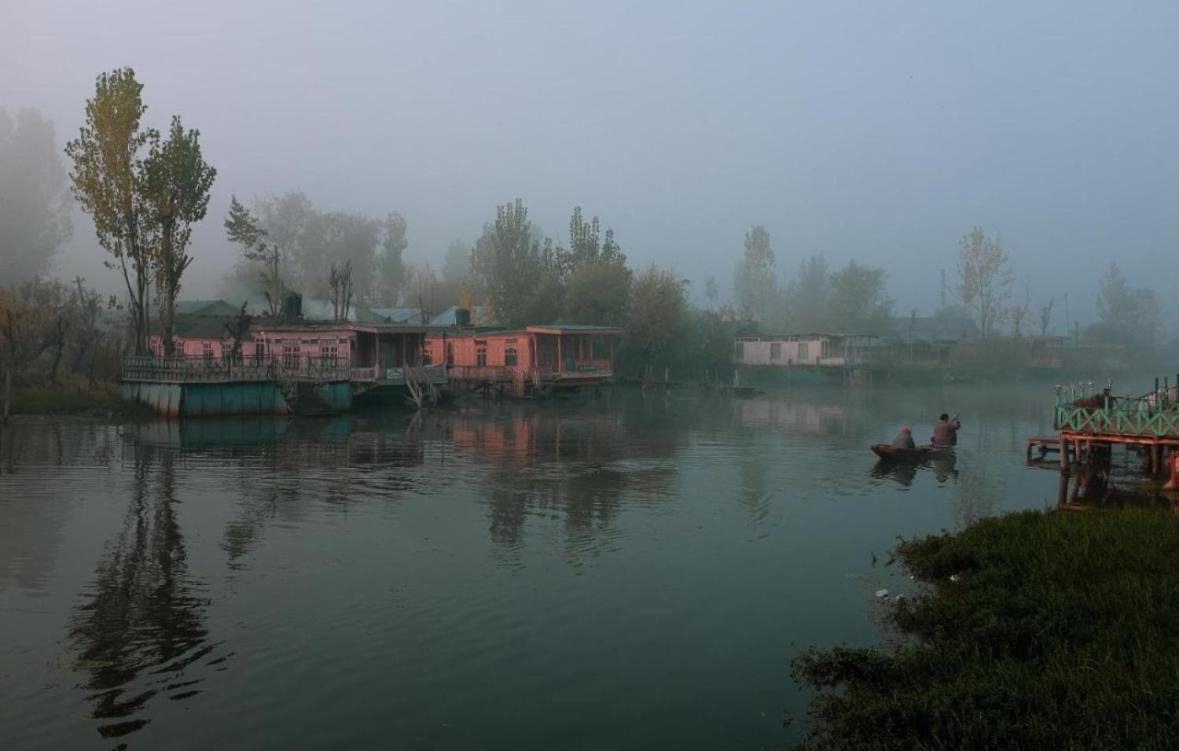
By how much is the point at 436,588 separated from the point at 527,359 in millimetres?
43663

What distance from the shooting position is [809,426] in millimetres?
44250

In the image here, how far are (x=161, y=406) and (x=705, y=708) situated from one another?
36786mm

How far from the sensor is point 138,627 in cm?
1195

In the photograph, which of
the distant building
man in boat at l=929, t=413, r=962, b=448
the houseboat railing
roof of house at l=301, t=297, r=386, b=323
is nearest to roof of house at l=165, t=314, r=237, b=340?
roof of house at l=301, t=297, r=386, b=323

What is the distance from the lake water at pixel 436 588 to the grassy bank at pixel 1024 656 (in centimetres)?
83

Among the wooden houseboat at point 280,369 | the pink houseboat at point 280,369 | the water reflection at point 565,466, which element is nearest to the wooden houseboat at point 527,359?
the pink houseboat at point 280,369

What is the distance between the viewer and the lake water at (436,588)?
9.45 metres

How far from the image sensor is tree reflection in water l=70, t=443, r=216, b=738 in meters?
9.77

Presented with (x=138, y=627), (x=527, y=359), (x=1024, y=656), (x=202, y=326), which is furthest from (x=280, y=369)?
(x=1024, y=656)

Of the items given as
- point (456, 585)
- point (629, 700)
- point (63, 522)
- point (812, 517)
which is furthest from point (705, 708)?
point (63, 522)

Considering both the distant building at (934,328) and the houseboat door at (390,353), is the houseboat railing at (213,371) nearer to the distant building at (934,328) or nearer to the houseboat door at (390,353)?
the houseboat door at (390,353)

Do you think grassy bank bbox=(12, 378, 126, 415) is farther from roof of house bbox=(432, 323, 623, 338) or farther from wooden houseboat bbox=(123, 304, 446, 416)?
roof of house bbox=(432, 323, 623, 338)

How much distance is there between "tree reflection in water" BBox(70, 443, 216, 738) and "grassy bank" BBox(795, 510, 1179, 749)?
6.85 m

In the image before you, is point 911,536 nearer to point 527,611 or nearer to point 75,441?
point 527,611
